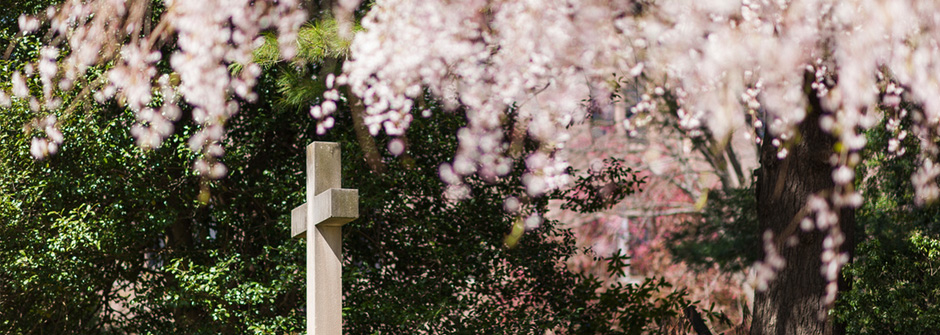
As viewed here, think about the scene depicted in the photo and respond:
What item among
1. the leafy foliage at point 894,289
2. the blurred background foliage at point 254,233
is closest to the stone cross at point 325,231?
the blurred background foliage at point 254,233

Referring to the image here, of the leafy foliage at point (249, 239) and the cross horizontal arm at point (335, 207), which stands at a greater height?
the leafy foliage at point (249, 239)

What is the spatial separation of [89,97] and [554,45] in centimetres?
335

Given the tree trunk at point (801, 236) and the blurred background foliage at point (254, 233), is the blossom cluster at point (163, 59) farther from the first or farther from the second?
the tree trunk at point (801, 236)

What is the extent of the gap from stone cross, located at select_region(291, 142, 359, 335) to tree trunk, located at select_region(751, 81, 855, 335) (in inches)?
125

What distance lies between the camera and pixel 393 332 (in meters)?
6.41

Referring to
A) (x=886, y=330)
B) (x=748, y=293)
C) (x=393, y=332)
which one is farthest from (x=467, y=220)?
(x=748, y=293)

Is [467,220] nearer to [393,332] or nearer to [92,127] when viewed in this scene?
[393,332]

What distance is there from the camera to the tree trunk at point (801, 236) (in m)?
5.85

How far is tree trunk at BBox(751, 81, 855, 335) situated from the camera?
5.85m

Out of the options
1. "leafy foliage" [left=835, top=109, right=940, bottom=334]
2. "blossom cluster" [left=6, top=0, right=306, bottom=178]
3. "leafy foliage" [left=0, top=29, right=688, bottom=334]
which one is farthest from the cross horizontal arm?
"leafy foliage" [left=835, top=109, right=940, bottom=334]

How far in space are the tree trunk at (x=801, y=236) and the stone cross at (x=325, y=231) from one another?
3162mm

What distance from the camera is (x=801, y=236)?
5906 mm

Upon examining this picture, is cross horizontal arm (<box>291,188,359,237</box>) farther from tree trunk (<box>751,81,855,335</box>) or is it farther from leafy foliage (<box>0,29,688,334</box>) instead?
tree trunk (<box>751,81,855,335</box>)

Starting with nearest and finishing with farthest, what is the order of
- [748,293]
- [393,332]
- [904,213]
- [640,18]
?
[640,18], [393,332], [904,213], [748,293]
